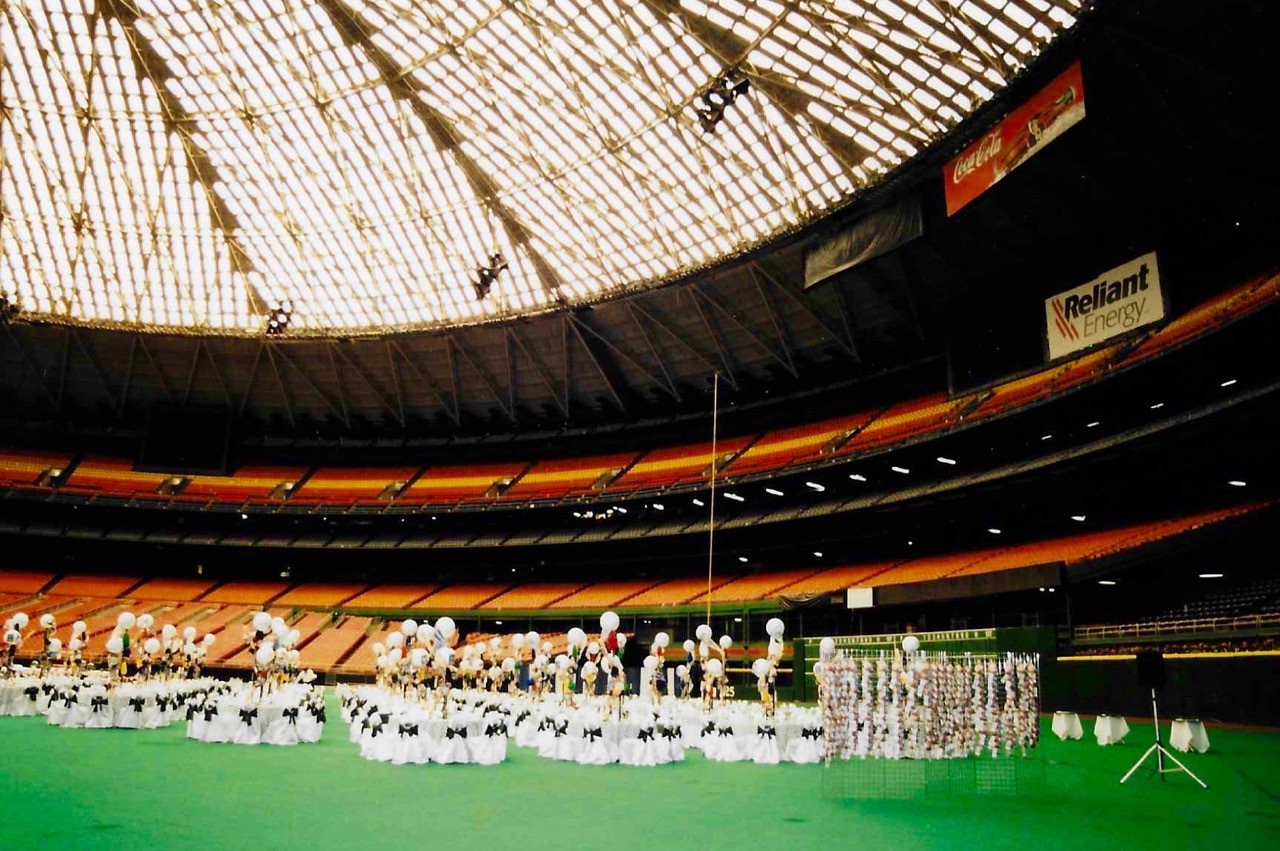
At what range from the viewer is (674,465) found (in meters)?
45.0

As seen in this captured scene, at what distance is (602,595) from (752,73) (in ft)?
88.7

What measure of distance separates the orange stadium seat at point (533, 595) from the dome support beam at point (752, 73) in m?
26.3


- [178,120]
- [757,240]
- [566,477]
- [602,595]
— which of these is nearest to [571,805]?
[757,240]

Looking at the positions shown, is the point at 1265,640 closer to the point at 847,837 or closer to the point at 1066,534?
the point at 1066,534

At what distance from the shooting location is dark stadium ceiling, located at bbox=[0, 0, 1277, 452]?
23328mm

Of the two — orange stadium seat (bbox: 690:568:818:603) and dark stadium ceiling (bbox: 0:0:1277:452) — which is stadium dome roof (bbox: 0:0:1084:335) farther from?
orange stadium seat (bbox: 690:568:818:603)

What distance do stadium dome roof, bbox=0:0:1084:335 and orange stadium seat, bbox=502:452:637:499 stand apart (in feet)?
34.1

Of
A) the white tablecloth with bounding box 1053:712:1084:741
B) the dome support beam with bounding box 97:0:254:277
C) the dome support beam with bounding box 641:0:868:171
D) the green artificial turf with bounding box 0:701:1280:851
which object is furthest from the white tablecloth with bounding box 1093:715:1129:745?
the dome support beam with bounding box 97:0:254:277

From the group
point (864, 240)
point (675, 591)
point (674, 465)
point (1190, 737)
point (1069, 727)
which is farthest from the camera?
point (674, 465)

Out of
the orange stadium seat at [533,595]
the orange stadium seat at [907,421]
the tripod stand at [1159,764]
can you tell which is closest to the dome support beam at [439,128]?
the orange stadium seat at [907,421]

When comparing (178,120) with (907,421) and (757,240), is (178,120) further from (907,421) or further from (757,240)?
(907,421)

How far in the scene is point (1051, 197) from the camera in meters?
27.6

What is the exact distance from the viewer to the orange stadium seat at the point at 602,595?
4269 cm

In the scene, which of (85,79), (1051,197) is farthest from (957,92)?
(85,79)
